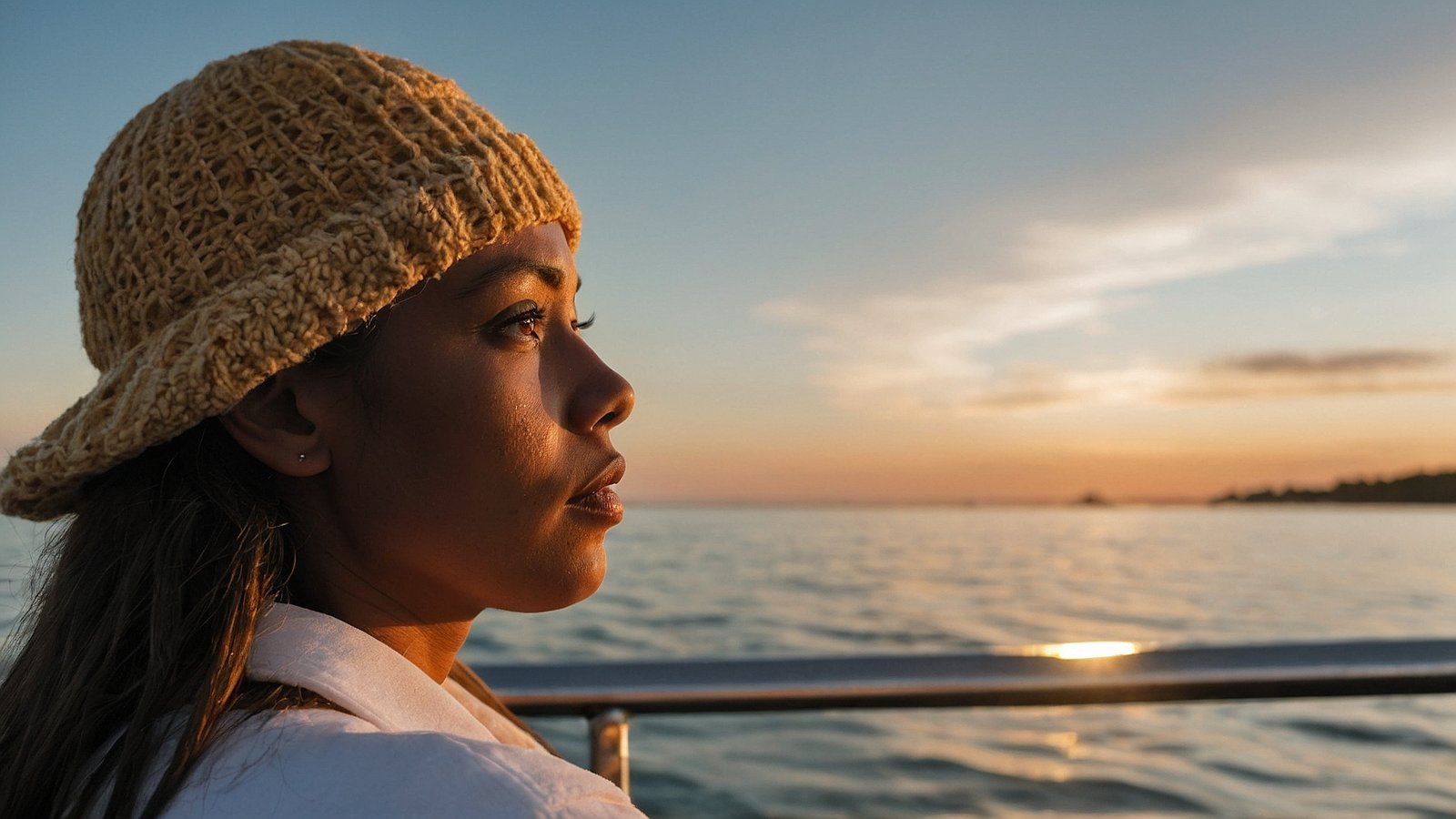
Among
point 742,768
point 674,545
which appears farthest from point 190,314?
point 674,545

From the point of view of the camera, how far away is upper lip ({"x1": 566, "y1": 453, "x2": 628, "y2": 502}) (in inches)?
42.9

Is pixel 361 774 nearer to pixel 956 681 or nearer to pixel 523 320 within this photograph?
pixel 523 320

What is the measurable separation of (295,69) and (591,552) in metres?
0.58

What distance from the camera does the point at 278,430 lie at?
1.02 metres

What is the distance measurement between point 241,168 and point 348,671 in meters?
0.48

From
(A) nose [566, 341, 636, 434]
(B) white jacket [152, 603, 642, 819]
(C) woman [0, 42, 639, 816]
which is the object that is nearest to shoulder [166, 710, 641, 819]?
(B) white jacket [152, 603, 642, 819]

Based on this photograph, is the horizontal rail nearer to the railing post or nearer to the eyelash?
the railing post

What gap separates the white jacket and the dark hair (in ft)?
0.11

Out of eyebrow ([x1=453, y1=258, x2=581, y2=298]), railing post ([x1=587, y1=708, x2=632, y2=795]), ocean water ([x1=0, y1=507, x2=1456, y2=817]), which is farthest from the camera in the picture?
ocean water ([x1=0, y1=507, x2=1456, y2=817])

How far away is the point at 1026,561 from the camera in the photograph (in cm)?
1817

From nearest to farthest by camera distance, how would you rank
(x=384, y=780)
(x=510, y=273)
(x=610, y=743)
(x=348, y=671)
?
(x=384, y=780) → (x=348, y=671) → (x=510, y=273) → (x=610, y=743)

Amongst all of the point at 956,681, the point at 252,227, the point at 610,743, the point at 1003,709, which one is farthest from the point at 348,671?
the point at 1003,709

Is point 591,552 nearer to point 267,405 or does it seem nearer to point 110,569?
point 267,405

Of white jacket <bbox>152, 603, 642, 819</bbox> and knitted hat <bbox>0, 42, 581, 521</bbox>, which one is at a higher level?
knitted hat <bbox>0, 42, 581, 521</bbox>
